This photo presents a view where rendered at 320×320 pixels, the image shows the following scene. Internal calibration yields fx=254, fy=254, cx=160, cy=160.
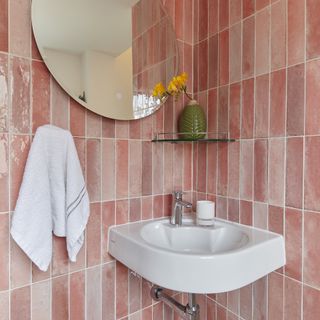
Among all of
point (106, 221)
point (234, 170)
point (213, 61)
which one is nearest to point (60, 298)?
point (106, 221)

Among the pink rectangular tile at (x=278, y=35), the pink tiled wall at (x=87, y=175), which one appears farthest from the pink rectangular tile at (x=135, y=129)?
the pink rectangular tile at (x=278, y=35)

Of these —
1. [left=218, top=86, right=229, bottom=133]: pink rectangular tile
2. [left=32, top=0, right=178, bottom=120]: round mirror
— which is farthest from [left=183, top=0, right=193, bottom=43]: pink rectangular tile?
[left=218, top=86, right=229, bottom=133]: pink rectangular tile

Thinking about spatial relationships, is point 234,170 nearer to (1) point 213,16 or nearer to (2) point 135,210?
(2) point 135,210

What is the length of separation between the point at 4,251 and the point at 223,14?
4.22 ft

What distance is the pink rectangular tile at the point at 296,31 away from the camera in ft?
2.87

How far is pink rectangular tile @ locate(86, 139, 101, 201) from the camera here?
0.99m

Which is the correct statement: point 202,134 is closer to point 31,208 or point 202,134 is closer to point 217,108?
point 217,108

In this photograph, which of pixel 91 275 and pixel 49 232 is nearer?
pixel 49 232

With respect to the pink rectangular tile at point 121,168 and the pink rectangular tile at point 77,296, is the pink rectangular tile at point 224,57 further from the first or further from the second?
the pink rectangular tile at point 77,296

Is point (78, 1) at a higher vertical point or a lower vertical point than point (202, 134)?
higher

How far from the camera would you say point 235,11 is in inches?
43.1

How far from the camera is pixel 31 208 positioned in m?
0.81

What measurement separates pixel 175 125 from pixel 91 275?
2.50ft

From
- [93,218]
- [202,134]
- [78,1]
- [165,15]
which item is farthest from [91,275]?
[165,15]
